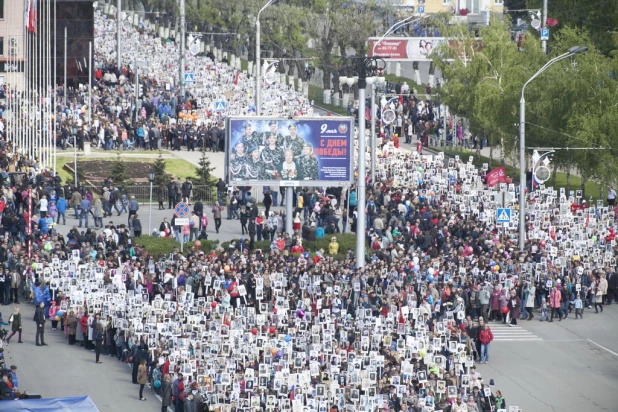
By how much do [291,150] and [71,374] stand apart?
1499 cm

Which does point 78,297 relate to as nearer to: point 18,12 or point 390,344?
point 390,344

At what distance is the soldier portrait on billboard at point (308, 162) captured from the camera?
53.0m

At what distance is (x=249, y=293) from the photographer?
45312mm

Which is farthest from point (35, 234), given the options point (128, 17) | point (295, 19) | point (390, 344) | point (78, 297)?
point (128, 17)

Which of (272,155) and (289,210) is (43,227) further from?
(289,210)

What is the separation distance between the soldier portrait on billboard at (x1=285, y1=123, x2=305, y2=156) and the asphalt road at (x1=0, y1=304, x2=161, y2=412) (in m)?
11.9

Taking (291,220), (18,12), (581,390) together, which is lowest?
(581,390)

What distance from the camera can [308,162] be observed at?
174 feet

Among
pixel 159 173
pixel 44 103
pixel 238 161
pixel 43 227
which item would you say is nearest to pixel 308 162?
pixel 238 161

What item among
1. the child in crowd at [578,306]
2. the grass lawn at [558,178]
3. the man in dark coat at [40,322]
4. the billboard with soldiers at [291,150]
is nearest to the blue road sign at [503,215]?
the billboard with soldiers at [291,150]

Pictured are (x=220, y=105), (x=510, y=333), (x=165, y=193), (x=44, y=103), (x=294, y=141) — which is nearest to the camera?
(x=510, y=333)

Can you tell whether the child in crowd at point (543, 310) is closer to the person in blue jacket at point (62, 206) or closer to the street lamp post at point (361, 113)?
the street lamp post at point (361, 113)

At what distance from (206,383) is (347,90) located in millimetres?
54694

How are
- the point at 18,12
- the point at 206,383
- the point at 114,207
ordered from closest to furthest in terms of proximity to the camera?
the point at 206,383, the point at 114,207, the point at 18,12
